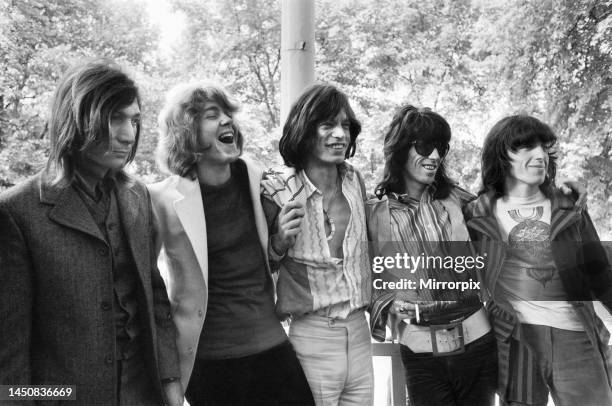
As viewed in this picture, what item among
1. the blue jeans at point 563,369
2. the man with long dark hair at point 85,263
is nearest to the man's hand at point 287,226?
the man with long dark hair at point 85,263

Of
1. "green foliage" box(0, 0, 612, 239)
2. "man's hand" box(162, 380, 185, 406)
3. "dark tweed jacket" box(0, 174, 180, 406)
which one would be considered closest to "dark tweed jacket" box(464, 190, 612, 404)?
"man's hand" box(162, 380, 185, 406)

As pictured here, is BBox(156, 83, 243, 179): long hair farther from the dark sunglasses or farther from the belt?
the belt

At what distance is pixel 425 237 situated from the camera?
2.25m

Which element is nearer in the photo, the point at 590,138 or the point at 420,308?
the point at 420,308

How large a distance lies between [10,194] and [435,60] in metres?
10.7

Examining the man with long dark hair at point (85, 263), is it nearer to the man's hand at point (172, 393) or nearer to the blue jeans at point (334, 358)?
the man's hand at point (172, 393)

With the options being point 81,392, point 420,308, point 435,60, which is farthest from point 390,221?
point 435,60

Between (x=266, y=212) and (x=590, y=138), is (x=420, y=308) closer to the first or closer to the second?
(x=266, y=212)

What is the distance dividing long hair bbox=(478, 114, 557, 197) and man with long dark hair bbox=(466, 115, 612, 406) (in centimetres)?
2

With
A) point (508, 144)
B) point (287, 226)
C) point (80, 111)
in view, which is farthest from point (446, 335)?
point (80, 111)

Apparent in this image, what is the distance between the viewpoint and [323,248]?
7.30 ft

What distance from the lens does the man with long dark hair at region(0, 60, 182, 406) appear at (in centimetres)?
161

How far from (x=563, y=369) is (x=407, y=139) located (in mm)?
1101

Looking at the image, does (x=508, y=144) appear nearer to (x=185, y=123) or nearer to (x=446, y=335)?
(x=446, y=335)
